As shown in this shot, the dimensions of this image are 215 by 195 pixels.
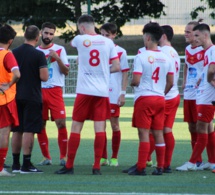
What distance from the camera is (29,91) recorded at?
10945 millimetres

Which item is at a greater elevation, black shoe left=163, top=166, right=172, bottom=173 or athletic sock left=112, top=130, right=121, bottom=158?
athletic sock left=112, top=130, right=121, bottom=158

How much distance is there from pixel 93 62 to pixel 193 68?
1.78 meters

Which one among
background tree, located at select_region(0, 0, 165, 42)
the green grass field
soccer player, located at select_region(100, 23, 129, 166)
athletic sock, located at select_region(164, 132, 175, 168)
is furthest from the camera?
background tree, located at select_region(0, 0, 165, 42)

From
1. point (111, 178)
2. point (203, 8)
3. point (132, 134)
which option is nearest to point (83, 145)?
point (132, 134)

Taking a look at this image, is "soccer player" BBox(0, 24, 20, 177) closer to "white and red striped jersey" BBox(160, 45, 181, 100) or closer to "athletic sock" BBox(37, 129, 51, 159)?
"athletic sock" BBox(37, 129, 51, 159)

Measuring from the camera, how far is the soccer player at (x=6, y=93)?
1027 cm

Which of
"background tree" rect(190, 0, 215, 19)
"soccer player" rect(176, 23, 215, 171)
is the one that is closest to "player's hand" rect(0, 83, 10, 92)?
"soccer player" rect(176, 23, 215, 171)

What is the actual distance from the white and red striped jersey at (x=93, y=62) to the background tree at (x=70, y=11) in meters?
22.4

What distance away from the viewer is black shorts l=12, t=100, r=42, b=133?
35.8ft

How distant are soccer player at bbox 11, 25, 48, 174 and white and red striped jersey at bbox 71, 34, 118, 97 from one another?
542mm

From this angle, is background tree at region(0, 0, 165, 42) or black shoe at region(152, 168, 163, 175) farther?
background tree at region(0, 0, 165, 42)

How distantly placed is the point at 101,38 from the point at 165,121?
1.54m

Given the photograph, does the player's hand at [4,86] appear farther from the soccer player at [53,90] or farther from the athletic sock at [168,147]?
the athletic sock at [168,147]

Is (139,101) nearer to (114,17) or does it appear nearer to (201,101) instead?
(201,101)
